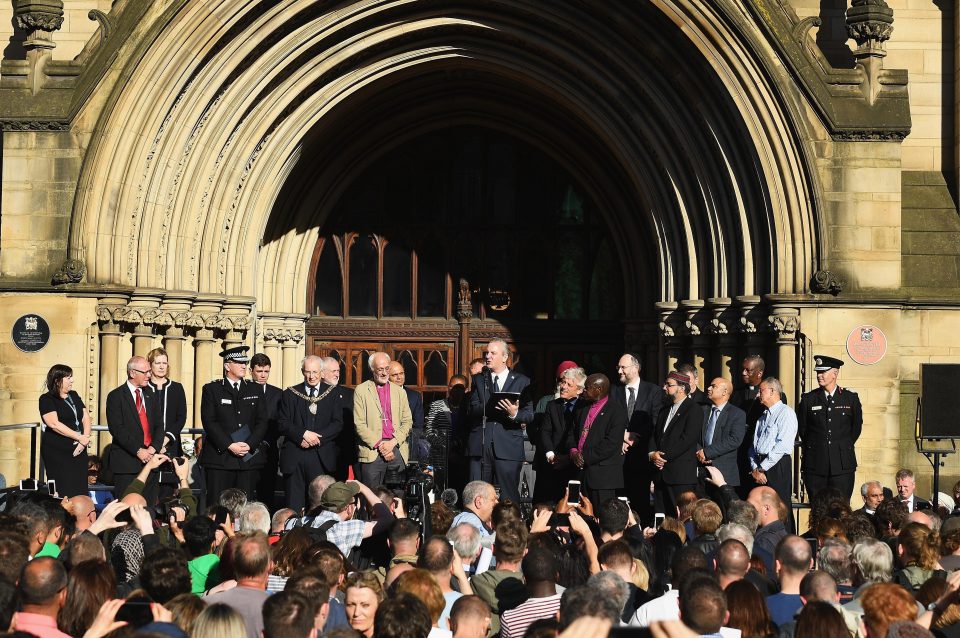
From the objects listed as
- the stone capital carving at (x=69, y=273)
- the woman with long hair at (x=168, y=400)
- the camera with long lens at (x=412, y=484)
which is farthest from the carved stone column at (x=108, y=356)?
the camera with long lens at (x=412, y=484)

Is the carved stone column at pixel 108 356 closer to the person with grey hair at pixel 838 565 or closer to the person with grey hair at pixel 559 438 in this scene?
the person with grey hair at pixel 559 438

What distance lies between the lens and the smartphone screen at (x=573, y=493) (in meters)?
10.2

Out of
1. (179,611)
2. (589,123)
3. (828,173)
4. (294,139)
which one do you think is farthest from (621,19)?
(179,611)

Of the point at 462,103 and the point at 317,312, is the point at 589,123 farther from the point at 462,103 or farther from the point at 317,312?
the point at 317,312

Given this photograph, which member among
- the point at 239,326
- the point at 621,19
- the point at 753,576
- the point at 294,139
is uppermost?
the point at 621,19

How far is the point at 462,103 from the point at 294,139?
248 cm

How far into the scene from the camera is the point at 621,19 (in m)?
15.5

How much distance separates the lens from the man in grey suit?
12.0 metres

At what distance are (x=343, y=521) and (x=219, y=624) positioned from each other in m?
3.47

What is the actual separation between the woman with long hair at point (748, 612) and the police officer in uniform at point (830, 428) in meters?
6.23

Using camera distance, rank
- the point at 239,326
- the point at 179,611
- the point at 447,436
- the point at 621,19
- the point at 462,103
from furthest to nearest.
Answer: the point at 462,103
the point at 239,326
the point at 621,19
the point at 447,436
the point at 179,611

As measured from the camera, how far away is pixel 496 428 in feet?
41.6

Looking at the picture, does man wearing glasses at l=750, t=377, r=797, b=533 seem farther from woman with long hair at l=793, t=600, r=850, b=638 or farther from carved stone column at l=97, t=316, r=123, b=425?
carved stone column at l=97, t=316, r=123, b=425

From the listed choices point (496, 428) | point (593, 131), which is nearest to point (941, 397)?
point (496, 428)
